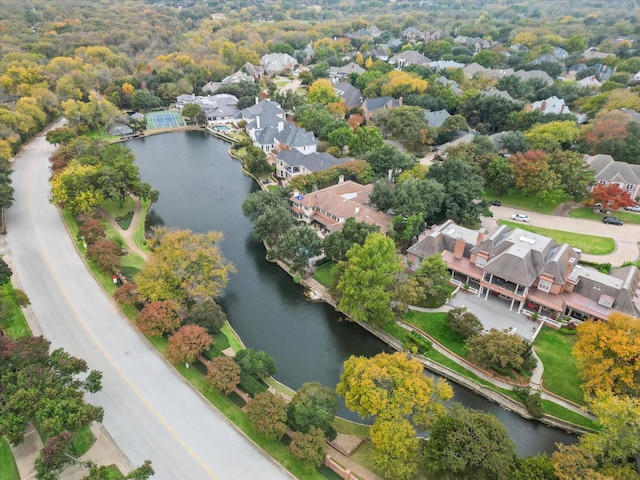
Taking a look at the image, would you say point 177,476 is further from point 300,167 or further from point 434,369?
point 300,167

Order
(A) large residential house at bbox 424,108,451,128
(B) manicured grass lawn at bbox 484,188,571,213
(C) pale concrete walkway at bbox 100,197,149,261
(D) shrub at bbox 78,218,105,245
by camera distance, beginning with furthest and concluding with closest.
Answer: (A) large residential house at bbox 424,108,451,128
(B) manicured grass lawn at bbox 484,188,571,213
(C) pale concrete walkway at bbox 100,197,149,261
(D) shrub at bbox 78,218,105,245

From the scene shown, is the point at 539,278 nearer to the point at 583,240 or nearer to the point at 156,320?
the point at 583,240

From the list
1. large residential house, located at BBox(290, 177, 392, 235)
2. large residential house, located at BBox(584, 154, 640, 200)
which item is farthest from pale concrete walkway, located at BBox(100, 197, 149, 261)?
large residential house, located at BBox(584, 154, 640, 200)

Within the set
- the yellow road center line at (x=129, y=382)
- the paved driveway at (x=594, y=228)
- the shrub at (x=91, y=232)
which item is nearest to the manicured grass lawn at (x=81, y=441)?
the yellow road center line at (x=129, y=382)

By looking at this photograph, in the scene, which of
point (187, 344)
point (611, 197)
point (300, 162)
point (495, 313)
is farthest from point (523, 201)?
point (187, 344)

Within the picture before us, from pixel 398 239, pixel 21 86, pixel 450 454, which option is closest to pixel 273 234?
pixel 398 239

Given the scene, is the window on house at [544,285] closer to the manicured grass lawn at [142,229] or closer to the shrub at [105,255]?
the shrub at [105,255]

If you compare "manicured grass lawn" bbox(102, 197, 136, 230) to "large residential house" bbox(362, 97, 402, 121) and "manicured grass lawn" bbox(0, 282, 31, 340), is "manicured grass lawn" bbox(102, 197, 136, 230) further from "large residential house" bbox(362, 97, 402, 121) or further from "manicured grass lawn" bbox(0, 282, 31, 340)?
"large residential house" bbox(362, 97, 402, 121)
